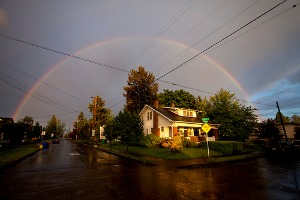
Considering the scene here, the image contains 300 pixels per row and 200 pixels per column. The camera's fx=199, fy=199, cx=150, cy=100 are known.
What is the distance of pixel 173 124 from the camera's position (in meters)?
31.9

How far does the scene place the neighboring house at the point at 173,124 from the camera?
32750 millimetres

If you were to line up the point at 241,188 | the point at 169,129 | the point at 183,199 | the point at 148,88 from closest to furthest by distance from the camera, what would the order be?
1. the point at 183,199
2. the point at 241,188
3. the point at 169,129
4. the point at 148,88

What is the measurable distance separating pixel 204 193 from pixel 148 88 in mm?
53199

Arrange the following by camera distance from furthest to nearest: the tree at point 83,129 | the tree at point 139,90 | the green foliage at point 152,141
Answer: the tree at point 83,129, the tree at point 139,90, the green foliage at point 152,141

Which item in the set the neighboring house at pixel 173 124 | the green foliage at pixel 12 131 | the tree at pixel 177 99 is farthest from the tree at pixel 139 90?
the green foliage at pixel 12 131

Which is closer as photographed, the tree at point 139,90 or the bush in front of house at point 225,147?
the bush in front of house at point 225,147

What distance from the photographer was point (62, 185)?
9094mm

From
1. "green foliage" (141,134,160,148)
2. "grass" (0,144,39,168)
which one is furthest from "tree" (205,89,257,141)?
"grass" (0,144,39,168)

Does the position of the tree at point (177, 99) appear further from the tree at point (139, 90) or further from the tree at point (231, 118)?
the tree at point (231, 118)

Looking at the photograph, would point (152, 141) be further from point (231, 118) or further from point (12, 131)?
point (12, 131)

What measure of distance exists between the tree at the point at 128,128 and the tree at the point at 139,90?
31950mm

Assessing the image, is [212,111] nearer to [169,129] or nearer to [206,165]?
[169,129]

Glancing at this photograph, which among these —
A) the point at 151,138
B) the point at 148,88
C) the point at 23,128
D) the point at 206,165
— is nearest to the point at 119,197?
the point at 206,165

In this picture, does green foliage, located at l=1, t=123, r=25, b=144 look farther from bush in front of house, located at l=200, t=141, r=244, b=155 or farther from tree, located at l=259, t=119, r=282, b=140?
tree, located at l=259, t=119, r=282, b=140
